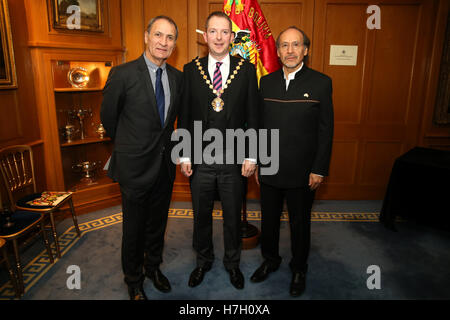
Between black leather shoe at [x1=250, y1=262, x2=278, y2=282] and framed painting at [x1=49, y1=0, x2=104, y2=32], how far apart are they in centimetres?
307

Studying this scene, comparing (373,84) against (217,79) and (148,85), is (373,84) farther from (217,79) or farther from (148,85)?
(148,85)

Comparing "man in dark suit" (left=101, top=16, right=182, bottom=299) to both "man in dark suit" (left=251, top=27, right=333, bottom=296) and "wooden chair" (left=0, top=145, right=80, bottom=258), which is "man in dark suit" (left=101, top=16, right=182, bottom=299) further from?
"wooden chair" (left=0, top=145, right=80, bottom=258)

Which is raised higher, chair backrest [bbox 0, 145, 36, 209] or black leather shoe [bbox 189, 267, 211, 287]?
chair backrest [bbox 0, 145, 36, 209]

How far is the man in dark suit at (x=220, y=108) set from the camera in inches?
91.1

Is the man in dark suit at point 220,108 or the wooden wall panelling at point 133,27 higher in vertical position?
the wooden wall panelling at point 133,27

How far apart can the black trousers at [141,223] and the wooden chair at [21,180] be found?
1.03 m

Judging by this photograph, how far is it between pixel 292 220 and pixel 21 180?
2583mm

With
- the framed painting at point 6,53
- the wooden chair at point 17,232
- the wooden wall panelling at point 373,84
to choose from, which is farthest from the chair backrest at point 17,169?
the wooden wall panelling at point 373,84

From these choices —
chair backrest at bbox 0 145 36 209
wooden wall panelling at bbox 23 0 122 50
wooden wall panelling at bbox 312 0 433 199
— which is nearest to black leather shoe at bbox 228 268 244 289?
chair backrest at bbox 0 145 36 209

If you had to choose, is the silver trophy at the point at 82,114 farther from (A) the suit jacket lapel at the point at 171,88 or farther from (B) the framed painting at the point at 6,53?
(A) the suit jacket lapel at the point at 171,88

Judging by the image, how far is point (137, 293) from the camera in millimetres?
2404

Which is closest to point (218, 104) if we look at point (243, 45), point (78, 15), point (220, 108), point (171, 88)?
point (220, 108)

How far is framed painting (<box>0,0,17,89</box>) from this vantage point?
9.68ft

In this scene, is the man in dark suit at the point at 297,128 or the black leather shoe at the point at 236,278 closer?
the man in dark suit at the point at 297,128
